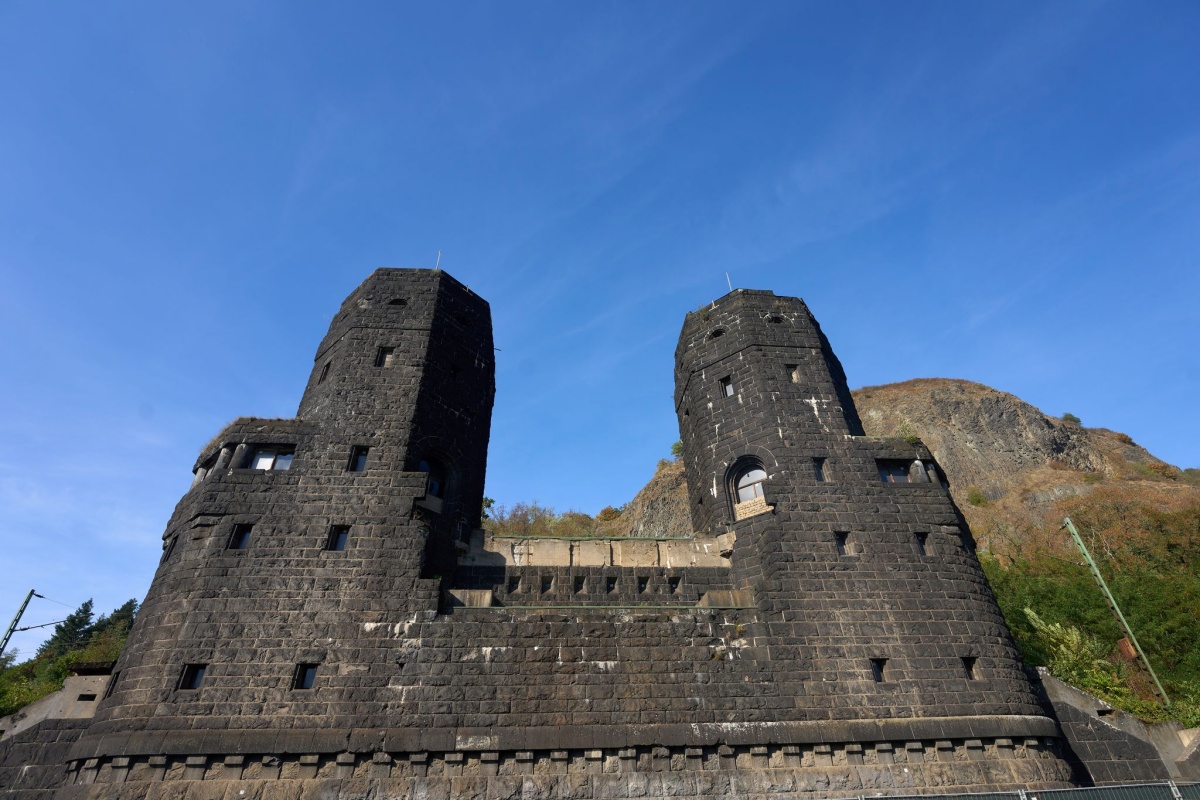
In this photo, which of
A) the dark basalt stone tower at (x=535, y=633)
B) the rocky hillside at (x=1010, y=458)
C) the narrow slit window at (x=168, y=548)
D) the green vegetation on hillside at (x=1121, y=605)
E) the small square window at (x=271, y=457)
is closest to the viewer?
the dark basalt stone tower at (x=535, y=633)

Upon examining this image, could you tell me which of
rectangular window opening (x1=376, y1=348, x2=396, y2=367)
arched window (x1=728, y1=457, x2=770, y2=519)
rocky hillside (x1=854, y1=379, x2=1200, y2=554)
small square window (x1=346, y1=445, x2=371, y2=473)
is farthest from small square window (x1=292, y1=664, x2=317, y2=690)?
rocky hillside (x1=854, y1=379, x2=1200, y2=554)

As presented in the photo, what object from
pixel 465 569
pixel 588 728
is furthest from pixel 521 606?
pixel 588 728

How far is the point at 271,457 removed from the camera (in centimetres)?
1527

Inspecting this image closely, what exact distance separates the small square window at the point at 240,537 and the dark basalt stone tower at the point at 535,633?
7cm

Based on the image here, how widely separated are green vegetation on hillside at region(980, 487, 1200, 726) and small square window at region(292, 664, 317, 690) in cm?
2129

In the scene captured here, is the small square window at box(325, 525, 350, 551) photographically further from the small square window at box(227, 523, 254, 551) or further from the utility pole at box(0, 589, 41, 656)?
the utility pole at box(0, 589, 41, 656)

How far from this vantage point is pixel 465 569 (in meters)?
14.9

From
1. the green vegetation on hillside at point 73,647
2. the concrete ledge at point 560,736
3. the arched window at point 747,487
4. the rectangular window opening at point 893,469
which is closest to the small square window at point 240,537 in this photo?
the concrete ledge at point 560,736

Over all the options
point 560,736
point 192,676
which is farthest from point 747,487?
point 192,676

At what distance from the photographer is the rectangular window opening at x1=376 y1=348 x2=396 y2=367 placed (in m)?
17.0

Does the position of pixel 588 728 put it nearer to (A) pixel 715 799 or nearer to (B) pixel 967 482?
(A) pixel 715 799

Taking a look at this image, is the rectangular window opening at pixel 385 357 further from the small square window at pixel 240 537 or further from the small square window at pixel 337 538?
the small square window at pixel 240 537

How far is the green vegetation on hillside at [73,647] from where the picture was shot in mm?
45219

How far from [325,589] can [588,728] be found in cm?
638
